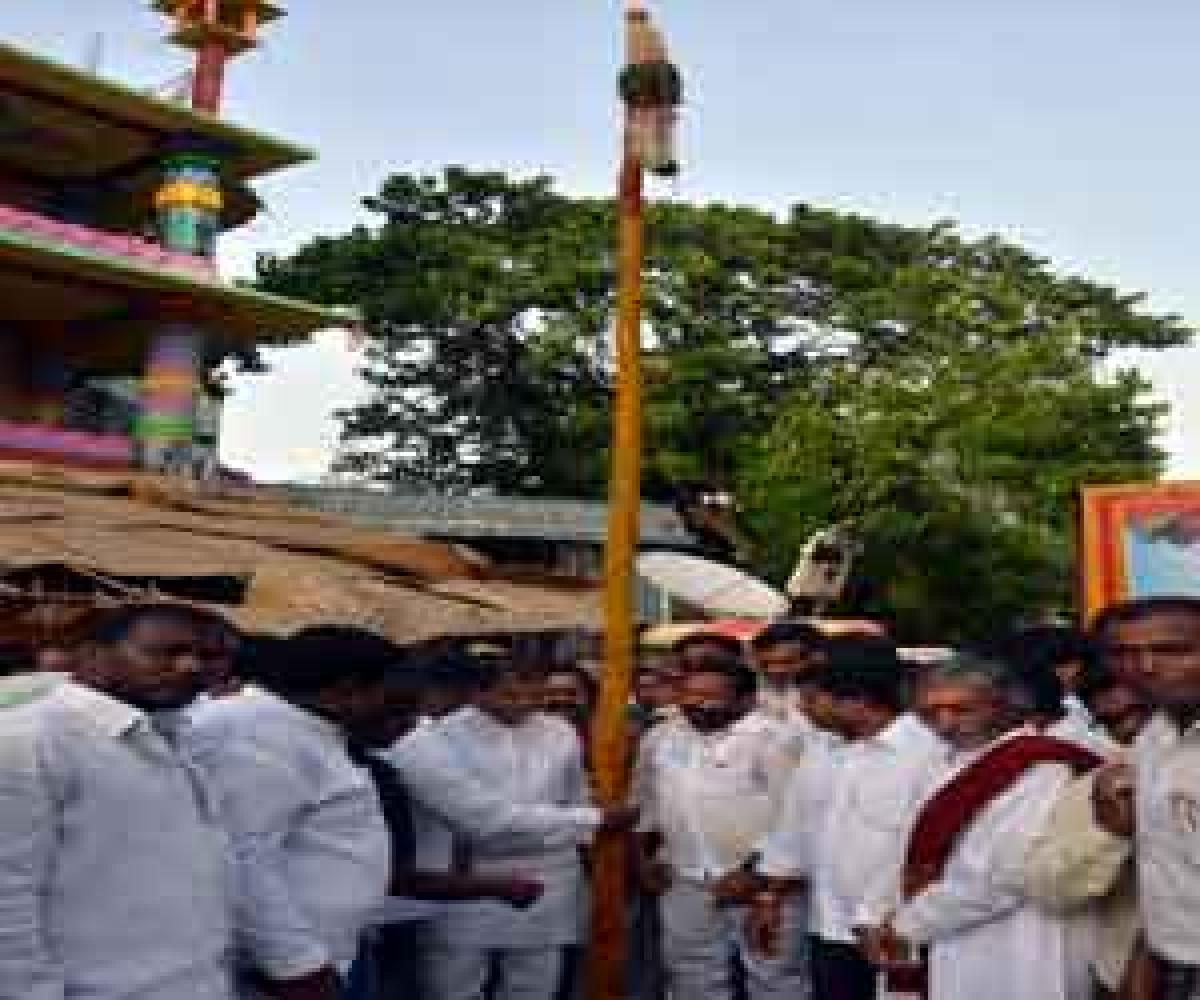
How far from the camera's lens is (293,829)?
3.42 metres

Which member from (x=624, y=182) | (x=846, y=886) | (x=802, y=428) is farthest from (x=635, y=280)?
(x=802, y=428)

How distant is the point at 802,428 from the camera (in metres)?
18.3

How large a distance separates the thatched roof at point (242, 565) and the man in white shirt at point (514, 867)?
245 centimetres

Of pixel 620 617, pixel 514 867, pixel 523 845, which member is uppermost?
pixel 620 617

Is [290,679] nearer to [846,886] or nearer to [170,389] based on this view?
[846,886]

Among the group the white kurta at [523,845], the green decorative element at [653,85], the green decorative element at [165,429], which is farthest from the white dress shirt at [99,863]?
the green decorative element at [165,429]

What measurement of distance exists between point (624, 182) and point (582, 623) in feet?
13.6

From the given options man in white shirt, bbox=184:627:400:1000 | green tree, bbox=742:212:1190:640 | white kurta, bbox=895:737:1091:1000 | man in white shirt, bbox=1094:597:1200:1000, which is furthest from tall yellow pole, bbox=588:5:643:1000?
green tree, bbox=742:212:1190:640

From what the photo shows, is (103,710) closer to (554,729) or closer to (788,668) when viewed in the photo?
(554,729)

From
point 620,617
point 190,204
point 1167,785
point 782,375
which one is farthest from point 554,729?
point 782,375

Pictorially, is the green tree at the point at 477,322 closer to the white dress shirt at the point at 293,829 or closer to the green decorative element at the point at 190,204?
the green decorative element at the point at 190,204

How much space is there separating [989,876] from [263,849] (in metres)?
1.45

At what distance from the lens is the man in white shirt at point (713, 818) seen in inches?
212

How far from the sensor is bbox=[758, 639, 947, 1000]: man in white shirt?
433 centimetres
